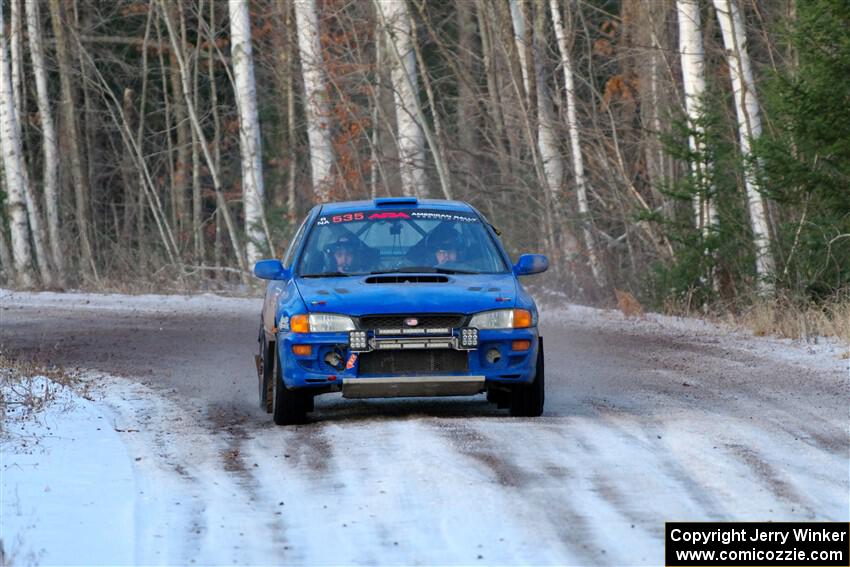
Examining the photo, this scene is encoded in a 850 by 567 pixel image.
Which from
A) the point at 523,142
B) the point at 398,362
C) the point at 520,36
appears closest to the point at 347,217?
the point at 398,362

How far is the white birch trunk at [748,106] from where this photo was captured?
811 inches

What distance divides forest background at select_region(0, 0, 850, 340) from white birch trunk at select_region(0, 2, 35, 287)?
0.21ft

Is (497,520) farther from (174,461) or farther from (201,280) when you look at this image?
(201,280)

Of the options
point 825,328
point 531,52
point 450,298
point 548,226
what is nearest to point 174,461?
point 450,298

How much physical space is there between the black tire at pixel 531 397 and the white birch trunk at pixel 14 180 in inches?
880

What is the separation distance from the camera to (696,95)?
2116cm

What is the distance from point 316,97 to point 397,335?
21.1 meters

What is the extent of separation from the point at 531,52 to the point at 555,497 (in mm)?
23273

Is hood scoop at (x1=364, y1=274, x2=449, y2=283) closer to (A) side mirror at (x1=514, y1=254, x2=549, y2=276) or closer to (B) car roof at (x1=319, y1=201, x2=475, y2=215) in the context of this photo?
(A) side mirror at (x1=514, y1=254, x2=549, y2=276)

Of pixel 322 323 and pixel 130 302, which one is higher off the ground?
pixel 322 323

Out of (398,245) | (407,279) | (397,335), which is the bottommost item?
(397,335)

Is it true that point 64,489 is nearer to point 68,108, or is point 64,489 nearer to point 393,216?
point 393,216

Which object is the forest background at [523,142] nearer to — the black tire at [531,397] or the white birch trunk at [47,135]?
the white birch trunk at [47,135]

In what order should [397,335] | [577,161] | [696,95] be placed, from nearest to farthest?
[397,335], [696,95], [577,161]
